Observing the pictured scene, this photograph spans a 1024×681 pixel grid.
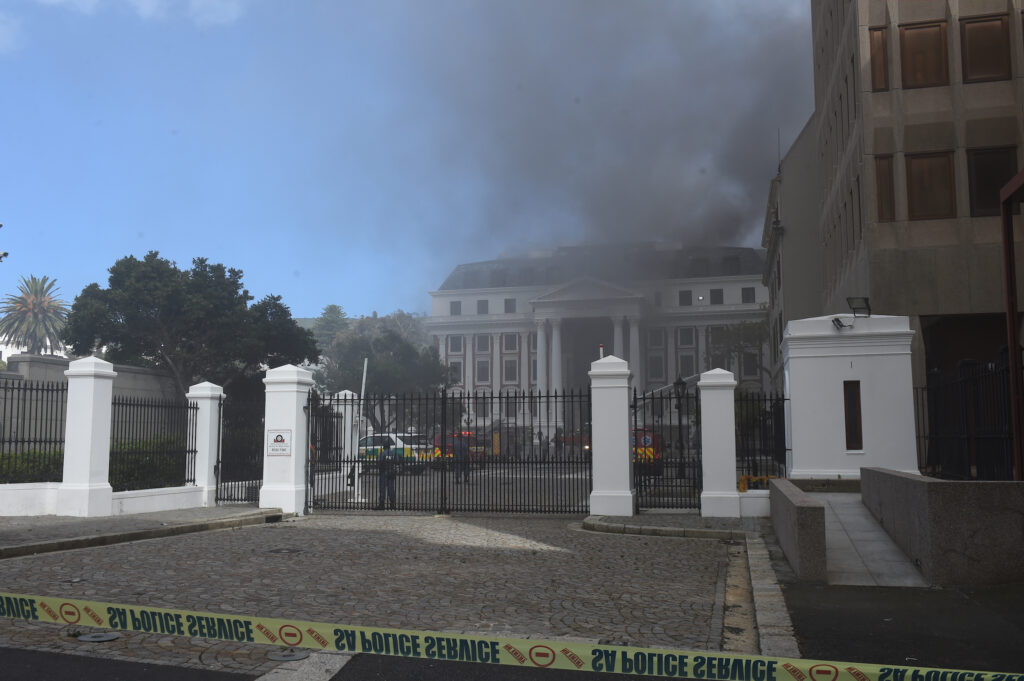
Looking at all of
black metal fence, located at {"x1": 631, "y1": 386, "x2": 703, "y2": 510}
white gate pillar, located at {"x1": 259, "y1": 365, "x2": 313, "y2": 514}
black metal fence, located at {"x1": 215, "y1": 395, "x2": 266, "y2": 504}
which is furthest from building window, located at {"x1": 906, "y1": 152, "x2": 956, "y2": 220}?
black metal fence, located at {"x1": 215, "y1": 395, "x2": 266, "y2": 504}

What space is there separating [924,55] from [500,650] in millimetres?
23913

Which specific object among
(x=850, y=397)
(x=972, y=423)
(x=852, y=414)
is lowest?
(x=972, y=423)

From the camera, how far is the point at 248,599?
748cm

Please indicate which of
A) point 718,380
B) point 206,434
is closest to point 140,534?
point 206,434

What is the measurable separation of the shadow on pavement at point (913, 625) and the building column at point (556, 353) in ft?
262

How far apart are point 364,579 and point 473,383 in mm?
85500

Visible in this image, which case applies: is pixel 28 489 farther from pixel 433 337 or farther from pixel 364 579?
pixel 433 337

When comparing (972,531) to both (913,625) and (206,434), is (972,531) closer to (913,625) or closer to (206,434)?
(913,625)

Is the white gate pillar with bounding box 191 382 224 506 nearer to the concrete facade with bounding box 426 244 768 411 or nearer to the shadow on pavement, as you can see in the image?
the shadow on pavement

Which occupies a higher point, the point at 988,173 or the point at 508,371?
the point at 988,173

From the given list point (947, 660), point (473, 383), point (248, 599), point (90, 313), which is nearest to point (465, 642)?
point (947, 660)

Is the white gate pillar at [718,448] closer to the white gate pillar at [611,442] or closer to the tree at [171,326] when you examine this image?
the white gate pillar at [611,442]

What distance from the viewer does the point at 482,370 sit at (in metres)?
95.9

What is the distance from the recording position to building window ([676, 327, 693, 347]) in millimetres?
88875
